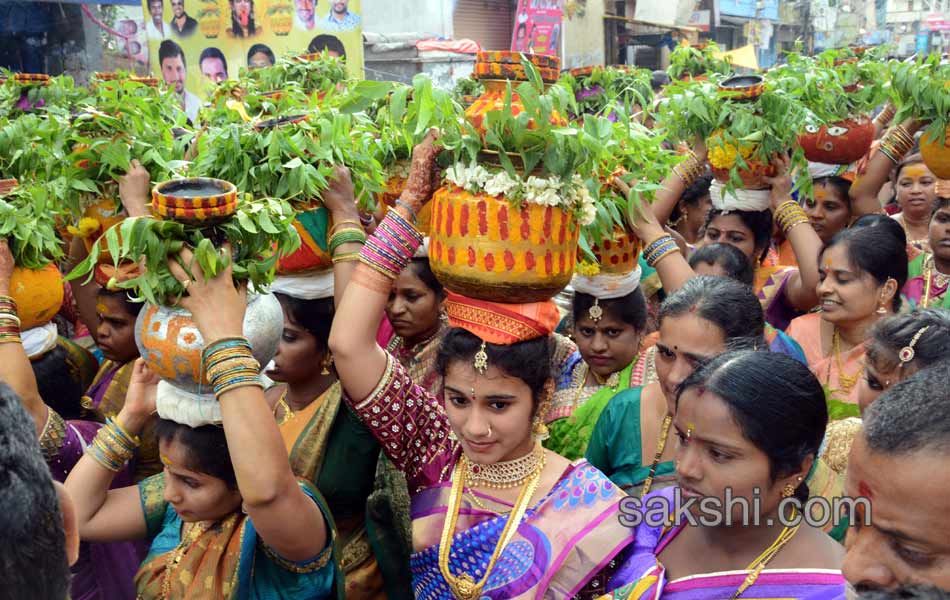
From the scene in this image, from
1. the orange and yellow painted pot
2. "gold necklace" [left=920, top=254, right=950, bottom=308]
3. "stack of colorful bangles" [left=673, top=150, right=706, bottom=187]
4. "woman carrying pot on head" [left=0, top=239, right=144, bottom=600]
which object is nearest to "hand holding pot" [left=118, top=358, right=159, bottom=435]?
"woman carrying pot on head" [left=0, top=239, right=144, bottom=600]

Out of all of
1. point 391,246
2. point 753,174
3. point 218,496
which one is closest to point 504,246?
point 391,246

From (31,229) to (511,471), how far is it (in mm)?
2137

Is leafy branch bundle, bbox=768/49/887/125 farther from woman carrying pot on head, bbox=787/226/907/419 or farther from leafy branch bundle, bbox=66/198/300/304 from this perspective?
leafy branch bundle, bbox=66/198/300/304

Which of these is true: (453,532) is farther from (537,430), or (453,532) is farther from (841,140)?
(841,140)

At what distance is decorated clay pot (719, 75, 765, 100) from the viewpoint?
15.4ft

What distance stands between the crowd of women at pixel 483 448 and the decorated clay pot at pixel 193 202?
110 mm

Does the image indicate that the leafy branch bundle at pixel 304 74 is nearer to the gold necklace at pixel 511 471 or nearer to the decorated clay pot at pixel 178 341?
the decorated clay pot at pixel 178 341

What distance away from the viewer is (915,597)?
1.29 m

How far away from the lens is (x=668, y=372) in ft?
10.7

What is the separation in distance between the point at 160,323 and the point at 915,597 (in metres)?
2.05

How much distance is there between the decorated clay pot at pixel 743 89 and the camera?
4.71m

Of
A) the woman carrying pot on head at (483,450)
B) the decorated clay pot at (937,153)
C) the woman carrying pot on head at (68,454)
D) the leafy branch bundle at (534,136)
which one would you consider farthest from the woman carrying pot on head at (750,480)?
the decorated clay pot at (937,153)

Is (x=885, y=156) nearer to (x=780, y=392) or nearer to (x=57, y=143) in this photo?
(x=780, y=392)

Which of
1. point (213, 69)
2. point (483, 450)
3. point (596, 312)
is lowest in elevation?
point (483, 450)
